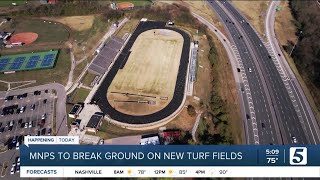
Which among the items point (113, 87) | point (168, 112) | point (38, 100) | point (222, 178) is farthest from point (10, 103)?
point (222, 178)

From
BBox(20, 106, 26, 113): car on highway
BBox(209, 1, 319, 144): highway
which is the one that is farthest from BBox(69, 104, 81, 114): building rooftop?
BBox(209, 1, 319, 144): highway

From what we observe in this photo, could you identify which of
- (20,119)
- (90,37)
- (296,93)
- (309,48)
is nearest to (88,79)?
(20,119)

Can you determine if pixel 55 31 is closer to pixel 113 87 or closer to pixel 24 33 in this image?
pixel 24 33

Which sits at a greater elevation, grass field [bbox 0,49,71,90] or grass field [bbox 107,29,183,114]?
grass field [bbox 107,29,183,114]

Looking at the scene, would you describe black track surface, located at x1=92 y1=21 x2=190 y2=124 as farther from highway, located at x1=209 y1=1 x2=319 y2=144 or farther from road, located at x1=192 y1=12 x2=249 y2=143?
highway, located at x1=209 y1=1 x2=319 y2=144

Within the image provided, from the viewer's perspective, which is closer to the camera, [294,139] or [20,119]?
[294,139]

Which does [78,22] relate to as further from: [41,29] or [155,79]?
[155,79]

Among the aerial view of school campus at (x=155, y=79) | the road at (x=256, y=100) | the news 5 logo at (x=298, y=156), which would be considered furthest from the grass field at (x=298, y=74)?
the news 5 logo at (x=298, y=156)
